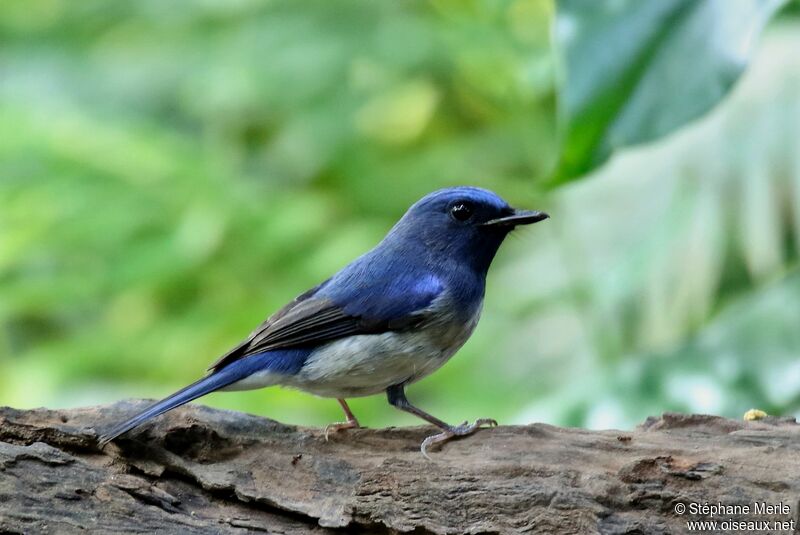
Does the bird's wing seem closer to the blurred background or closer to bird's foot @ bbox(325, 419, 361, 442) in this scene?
bird's foot @ bbox(325, 419, 361, 442)

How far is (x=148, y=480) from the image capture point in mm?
3443

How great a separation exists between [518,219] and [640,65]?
84 centimetres

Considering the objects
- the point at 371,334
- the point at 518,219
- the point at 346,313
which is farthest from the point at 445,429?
the point at 518,219

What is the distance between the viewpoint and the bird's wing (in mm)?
4023

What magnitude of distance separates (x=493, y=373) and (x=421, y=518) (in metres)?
3.26

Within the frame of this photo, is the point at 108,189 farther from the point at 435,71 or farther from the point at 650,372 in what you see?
the point at 650,372

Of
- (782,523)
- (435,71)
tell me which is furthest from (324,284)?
(435,71)

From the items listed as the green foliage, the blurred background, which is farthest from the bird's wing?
the green foliage

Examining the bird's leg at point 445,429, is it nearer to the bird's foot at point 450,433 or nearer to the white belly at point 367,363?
the bird's foot at point 450,433

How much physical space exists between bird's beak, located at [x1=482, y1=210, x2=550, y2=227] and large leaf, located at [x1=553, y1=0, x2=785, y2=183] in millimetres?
620

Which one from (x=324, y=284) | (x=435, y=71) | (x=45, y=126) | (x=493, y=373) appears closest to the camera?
(x=324, y=284)

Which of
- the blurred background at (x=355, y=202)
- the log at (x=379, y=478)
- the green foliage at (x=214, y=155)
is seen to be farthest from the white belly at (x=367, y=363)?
the green foliage at (x=214, y=155)

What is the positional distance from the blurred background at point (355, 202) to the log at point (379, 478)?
3.04 feet

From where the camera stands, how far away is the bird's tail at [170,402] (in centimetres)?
344
